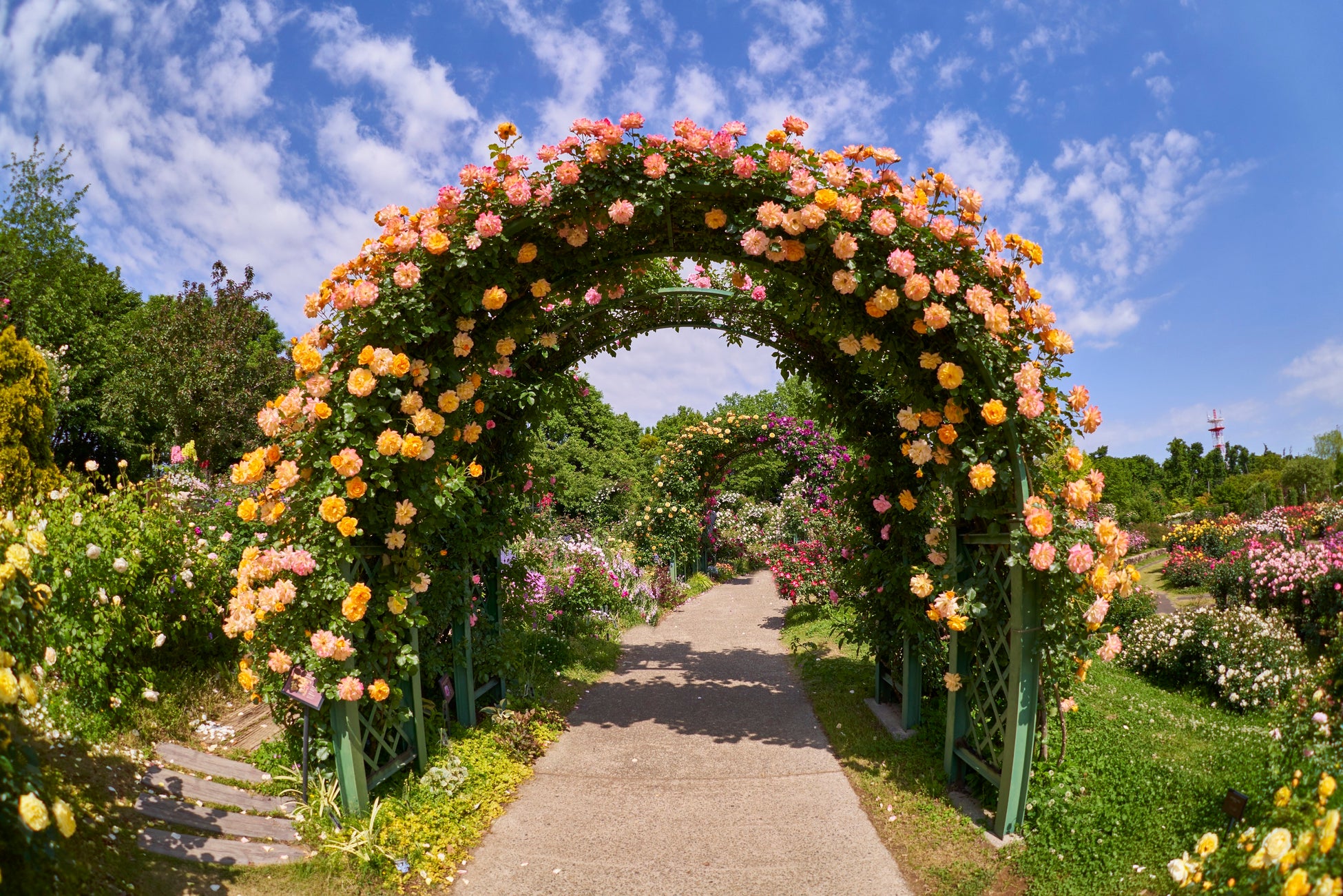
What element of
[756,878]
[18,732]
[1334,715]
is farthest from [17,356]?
[1334,715]

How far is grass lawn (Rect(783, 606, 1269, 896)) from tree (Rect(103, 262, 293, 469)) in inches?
546

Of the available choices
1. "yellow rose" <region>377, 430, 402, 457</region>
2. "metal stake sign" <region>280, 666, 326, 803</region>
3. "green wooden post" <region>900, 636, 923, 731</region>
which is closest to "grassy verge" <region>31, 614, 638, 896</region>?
"metal stake sign" <region>280, 666, 326, 803</region>

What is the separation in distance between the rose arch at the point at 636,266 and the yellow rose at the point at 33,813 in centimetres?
161

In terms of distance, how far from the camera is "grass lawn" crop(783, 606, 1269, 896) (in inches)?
127

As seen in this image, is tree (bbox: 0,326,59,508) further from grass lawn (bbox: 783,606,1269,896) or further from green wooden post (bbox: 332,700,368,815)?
grass lawn (bbox: 783,606,1269,896)

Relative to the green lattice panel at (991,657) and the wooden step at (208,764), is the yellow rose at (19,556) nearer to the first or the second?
the wooden step at (208,764)

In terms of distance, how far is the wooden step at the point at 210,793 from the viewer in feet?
12.3

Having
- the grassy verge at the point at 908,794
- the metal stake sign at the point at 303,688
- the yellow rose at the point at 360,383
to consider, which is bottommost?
the grassy verge at the point at 908,794

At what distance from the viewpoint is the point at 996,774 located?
12.2 ft

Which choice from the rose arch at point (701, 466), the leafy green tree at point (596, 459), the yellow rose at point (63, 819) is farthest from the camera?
the leafy green tree at point (596, 459)

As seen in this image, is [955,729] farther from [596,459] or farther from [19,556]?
[596,459]

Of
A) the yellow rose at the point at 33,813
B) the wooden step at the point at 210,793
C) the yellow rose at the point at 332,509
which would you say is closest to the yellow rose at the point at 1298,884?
the yellow rose at the point at 33,813

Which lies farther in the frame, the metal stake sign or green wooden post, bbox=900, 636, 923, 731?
green wooden post, bbox=900, 636, 923, 731

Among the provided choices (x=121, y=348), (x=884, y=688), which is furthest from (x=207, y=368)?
(x=884, y=688)
